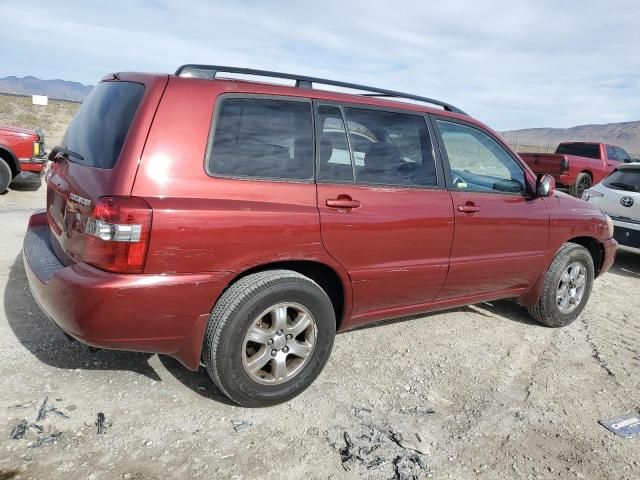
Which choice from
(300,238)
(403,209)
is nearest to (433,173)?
(403,209)

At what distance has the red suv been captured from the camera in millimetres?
2506

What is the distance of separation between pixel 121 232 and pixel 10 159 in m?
7.78

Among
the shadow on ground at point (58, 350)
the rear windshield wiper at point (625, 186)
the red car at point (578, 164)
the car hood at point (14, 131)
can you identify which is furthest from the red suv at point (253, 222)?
the red car at point (578, 164)

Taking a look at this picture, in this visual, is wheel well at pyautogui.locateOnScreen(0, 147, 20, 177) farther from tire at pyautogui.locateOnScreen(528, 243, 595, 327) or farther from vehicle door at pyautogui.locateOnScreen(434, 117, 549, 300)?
tire at pyautogui.locateOnScreen(528, 243, 595, 327)

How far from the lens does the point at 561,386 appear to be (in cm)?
354

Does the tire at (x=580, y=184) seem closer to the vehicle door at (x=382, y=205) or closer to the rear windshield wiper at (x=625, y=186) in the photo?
the rear windshield wiper at (x=625, y=186)

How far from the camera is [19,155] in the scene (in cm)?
875

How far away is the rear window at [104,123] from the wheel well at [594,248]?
3.97m

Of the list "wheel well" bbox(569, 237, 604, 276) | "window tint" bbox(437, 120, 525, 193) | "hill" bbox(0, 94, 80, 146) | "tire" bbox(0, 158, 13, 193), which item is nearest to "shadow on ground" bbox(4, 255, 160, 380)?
"window tint" bbox(437, 120, 525, 193)

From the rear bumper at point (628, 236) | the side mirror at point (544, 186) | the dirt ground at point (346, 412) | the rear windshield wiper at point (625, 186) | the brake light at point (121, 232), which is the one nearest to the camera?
the brake light at point (121, 232)

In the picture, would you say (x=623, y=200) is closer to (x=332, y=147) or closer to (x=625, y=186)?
(x=625, y=186)

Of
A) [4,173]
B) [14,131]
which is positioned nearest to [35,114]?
[14,131]

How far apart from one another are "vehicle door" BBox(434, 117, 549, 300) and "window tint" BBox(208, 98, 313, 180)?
3.84ft

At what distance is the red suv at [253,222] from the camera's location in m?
2.51
